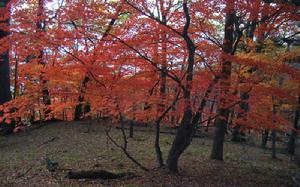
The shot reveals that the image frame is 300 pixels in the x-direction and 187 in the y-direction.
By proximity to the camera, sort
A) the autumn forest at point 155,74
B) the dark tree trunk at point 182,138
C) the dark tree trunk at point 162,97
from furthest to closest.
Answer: the dark tree trunk at point 162,97, the dark tree trunk at point 182,138, the autumn forest at point 155,74

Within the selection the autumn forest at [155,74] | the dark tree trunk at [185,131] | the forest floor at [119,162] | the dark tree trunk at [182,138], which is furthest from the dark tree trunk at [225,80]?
the dark tree trunk at [182,138]

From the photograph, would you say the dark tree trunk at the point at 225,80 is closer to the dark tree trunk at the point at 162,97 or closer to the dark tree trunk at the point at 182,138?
the dark tree trunk at the point at 182,138

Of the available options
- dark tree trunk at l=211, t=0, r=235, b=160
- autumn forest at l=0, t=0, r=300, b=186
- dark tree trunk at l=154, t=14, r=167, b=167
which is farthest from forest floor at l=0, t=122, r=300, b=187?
dark tree trunk at l=211, t=0, r=235, b=160

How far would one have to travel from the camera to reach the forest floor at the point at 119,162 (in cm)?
710

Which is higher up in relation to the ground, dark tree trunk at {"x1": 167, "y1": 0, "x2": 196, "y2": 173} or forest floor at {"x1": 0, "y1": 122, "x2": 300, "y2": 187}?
dark tree trunk at {"x1": 167, "y1": 0, "x2": 196, "y2": 173}

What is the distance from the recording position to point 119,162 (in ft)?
29.5

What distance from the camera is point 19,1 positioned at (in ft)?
27.8

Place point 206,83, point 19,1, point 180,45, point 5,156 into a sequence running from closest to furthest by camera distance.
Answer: point 206,83 → point 180,45 → point 19,1 → point 5,156

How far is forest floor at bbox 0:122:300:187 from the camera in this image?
7.10 meters

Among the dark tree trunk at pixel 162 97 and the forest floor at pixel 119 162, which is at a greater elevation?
the dark tree trunk at pixel 162 97

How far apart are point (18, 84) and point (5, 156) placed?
31.5 ft

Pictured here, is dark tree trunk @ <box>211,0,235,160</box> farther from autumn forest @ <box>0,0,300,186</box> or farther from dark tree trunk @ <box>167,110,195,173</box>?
dark tree trunk @ <box>167,110,195,173</box>

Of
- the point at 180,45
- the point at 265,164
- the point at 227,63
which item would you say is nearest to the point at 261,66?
the point at 227,63

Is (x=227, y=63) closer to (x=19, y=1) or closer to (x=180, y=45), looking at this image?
(x=180, y=45)
